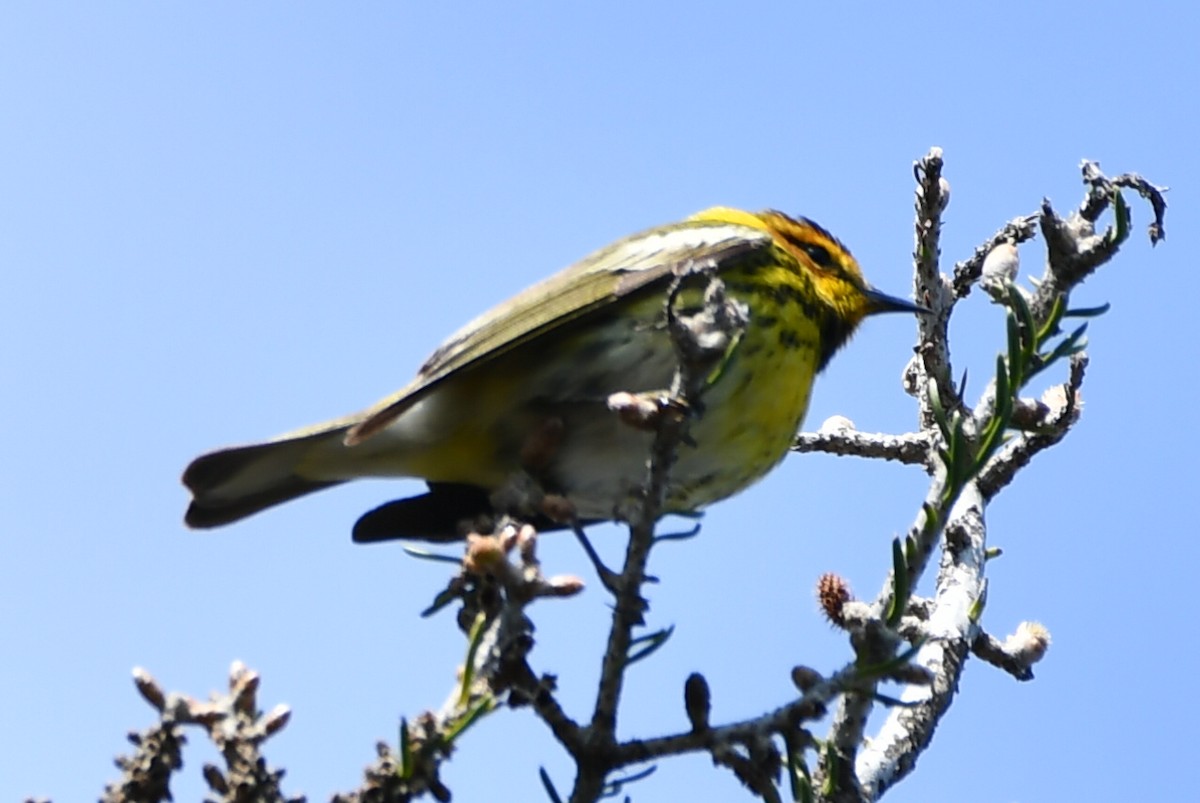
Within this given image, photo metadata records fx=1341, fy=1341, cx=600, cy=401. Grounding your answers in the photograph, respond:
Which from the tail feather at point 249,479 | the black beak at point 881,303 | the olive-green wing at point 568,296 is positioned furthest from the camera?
the black beak at point 881,303

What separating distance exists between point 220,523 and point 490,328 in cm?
100

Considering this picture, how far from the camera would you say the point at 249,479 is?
13.0 feet

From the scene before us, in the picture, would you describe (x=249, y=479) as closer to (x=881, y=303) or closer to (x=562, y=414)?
(x=562, y=414)

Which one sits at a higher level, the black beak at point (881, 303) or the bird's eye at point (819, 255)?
the bird's eye at point (819, 255)

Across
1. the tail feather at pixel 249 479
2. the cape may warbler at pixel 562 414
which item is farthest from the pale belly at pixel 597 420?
the tail feather at pixel 249 479

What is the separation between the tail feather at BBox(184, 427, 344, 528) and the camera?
385 centimetres

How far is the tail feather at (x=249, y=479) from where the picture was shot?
12.6 ft

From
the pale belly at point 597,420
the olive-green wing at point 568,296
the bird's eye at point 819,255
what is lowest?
the pale belly at point 597,420

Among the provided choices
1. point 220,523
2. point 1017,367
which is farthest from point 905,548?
point 220,523

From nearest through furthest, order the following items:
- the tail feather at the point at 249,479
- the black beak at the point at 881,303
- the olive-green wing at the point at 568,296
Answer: the olive-green wing at the point at 568,296 → the tail feather at the point at 249,479 → the black beak at the point at 881,303

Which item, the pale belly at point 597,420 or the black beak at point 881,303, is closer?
the pale belly at point 597,420

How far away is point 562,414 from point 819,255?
4.50 feet

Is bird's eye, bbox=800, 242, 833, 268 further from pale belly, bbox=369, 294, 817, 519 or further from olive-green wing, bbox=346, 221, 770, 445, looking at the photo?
pale belly, bbox=369, 294, 817, 519

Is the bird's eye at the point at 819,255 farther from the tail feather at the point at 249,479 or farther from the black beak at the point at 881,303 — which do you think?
the tail feather at the point at 249,479
